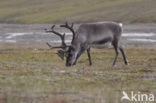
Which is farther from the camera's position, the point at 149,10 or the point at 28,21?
the point at 28,21

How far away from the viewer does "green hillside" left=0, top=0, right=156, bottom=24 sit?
71562 mm

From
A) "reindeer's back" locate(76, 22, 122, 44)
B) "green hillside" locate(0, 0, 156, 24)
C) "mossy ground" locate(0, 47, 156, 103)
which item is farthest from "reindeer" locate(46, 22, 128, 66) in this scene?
"green hillside" locate(0, 0, 156, 24)

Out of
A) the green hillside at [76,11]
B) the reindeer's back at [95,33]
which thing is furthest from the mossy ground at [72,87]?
the green hillside at [76,11]

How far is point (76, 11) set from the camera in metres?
86.4

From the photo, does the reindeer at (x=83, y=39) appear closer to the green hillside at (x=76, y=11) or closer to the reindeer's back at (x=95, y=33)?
the reindeer's back at (x=95, y=33)

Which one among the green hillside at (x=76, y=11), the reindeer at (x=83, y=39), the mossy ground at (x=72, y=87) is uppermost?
the mossy ground at (x=72, y=87)

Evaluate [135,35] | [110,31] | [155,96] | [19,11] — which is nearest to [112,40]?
[110,31]

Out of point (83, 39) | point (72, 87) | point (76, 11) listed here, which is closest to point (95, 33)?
point (83, 39)

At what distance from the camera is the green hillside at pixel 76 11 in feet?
235

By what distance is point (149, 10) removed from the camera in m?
72.4

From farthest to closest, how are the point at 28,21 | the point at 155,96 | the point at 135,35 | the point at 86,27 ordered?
the point at 28,21 < the point at 135,35 < the point at 86,27 < the point at 155,96

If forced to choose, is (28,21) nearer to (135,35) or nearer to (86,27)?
(135,35)

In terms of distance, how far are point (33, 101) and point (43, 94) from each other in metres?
1.16

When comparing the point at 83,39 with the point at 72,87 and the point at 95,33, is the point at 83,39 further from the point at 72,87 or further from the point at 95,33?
the point at 72,87
